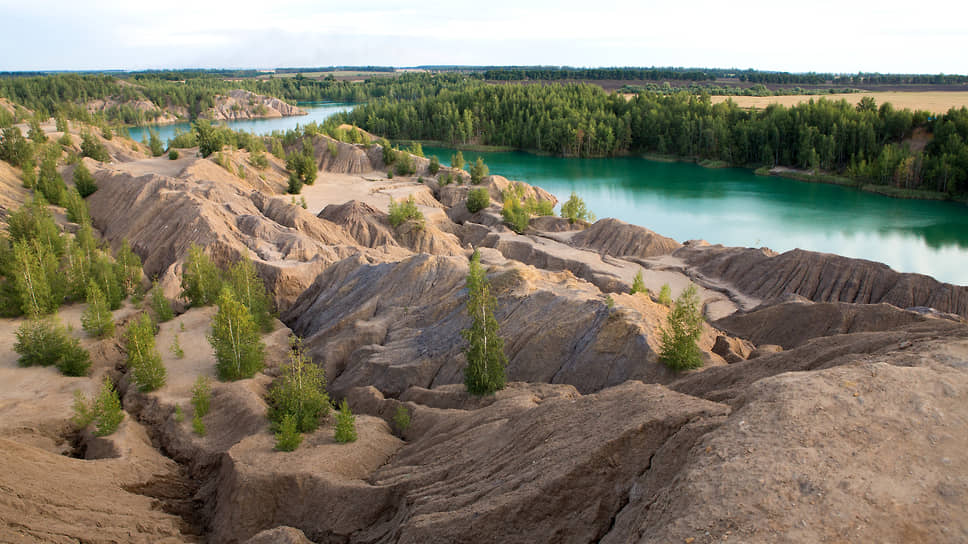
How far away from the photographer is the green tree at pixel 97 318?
23828 millimetres

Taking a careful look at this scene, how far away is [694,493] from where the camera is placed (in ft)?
28.5

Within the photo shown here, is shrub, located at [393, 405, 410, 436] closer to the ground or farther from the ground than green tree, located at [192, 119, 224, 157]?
closer to the ground

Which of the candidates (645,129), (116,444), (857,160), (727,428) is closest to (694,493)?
(727,428)

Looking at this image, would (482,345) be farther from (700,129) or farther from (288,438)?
(700,129)

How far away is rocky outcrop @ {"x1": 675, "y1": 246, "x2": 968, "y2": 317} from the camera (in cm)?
2990

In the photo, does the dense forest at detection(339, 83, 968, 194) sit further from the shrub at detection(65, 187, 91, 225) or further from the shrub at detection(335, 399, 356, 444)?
the shrub at detection(65, 187, 91, 225)

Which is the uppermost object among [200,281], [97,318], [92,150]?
[92,150]

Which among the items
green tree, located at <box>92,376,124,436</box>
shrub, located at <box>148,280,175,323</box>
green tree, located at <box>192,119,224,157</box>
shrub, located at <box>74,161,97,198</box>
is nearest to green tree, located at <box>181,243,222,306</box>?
shrub, located at <box>148,280,175,323</box>

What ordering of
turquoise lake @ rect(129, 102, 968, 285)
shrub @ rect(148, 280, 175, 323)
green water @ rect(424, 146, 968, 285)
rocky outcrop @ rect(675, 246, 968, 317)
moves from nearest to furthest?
shrub @ rect(148, 280, 175, 323) → rocky outcrop @ rect(675, 246, 968, 317) → green water @ rect(424, 146, 968, 285) → turquoise lake @ rect(129, 102, 968, 285)

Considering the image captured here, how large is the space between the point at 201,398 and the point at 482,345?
8.83 meters

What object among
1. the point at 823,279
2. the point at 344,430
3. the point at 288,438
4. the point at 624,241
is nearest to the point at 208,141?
the point at 624,241

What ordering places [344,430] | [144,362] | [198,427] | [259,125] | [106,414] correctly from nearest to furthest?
[344,430]
[106,414]
[198,427]
[144,362]
[259,125]

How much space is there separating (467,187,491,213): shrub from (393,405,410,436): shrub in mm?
37158

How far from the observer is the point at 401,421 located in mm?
17297
